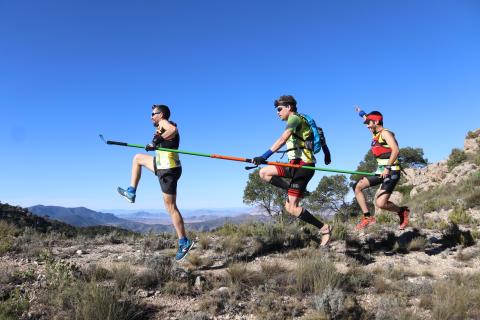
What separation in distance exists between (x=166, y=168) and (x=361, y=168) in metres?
36.9

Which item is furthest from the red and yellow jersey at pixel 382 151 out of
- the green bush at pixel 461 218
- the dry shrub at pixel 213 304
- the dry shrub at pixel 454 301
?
the dry shrub at pixel 213 304

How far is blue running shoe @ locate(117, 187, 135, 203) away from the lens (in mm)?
6430

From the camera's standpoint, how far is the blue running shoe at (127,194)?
6430 millimetres

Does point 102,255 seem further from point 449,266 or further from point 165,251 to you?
point 449,266

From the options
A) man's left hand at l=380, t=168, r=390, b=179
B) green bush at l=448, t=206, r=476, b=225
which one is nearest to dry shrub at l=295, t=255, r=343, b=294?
man's left hand at l=380, t=168, r=390, b=179

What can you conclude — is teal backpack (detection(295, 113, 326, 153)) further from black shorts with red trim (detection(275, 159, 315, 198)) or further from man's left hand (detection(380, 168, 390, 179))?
man's left hand (detection(380, 168, 390, 179))

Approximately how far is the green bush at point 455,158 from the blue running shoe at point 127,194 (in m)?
23.0

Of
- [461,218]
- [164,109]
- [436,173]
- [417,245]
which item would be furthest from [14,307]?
[436,173]

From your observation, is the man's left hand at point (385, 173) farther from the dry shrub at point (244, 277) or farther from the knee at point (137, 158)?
the knee at point (137, 158)

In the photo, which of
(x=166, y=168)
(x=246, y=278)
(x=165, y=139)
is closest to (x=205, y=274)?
(x=246, y=278)

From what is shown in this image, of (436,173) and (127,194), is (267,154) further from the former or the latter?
(436,173)

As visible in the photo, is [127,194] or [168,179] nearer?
[168,179]

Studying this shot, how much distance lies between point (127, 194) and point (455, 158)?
23959 millimetres

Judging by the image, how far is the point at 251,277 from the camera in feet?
17.9
